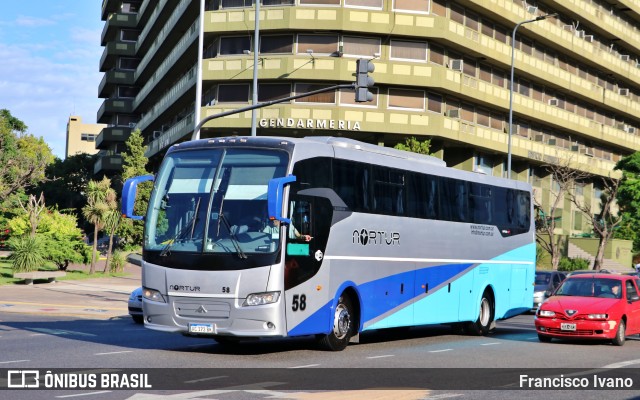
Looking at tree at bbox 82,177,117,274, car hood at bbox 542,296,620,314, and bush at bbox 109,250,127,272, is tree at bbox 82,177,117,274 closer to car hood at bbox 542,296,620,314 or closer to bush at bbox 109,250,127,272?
bush at bbox 109,250,127,272

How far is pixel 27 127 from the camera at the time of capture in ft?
340

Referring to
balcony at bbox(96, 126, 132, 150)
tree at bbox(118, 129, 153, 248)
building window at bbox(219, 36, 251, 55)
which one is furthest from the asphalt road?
balcony at bbox(96, 126, 132, 150)

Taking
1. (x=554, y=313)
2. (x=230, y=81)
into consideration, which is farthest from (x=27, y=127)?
(x=554, y=313)

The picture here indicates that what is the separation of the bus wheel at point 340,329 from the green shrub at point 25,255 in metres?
27.3

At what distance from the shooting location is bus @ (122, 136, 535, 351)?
52.4ft

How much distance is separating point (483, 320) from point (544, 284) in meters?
12.8

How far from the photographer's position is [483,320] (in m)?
24.2

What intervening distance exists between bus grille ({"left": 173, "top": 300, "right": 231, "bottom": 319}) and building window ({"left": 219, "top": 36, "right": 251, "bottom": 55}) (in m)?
41.9

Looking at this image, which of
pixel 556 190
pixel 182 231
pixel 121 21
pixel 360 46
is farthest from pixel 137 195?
pixel 182 231

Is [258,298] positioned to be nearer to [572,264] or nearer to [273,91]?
[273,91]

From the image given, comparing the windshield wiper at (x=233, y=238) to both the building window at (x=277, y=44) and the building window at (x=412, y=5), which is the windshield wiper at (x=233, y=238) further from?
the building window at (x=412, y=5)

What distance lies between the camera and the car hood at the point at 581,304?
70.4 feet

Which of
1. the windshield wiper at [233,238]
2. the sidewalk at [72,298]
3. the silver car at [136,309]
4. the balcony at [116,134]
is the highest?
the balcony at [116,134]

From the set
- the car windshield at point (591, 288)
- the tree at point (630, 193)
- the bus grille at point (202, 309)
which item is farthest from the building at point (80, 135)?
the bus grille at point (202, 309)
